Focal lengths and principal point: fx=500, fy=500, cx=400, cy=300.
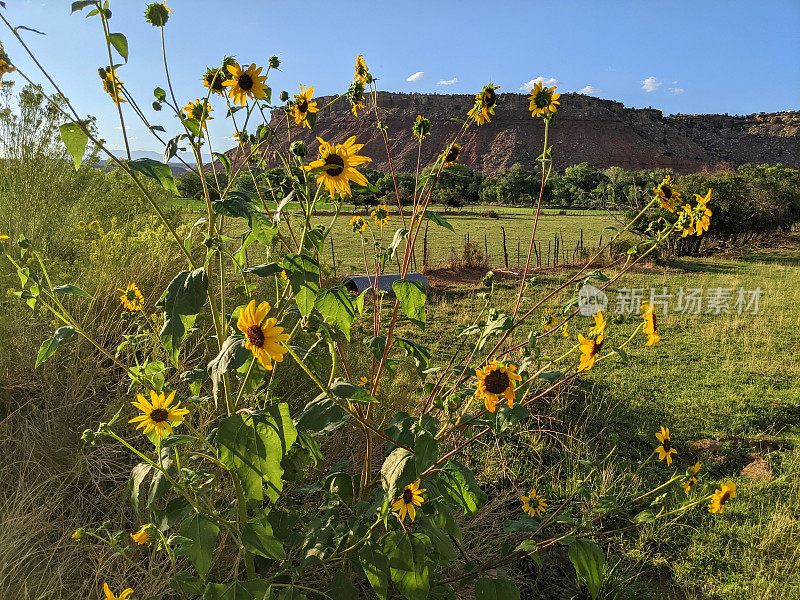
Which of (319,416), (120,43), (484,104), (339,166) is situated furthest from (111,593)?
(484,104)

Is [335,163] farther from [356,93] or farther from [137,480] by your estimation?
[137,480]

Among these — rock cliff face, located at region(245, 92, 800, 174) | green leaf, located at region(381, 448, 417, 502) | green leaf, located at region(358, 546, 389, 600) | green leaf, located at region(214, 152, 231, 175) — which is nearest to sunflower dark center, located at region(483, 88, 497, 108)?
green leaf, located at region(214, 152, 231, 175)

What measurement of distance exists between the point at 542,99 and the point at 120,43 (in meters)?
1.28

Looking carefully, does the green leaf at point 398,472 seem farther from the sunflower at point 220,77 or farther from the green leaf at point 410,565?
the sunflower at point 220,77

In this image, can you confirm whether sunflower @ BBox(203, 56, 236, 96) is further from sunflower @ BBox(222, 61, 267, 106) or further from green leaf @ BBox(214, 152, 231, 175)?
green leaf @ BBox(214, 152, 231, 175)

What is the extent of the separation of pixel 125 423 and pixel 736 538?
3.58 metres

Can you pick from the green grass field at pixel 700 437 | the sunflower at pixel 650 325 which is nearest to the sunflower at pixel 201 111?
the sunflower at pixel 650 325

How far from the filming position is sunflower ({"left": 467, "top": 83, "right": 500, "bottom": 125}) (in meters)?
1.61

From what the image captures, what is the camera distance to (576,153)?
8494 cm

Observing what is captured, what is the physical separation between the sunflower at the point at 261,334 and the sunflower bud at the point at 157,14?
805 millimetres

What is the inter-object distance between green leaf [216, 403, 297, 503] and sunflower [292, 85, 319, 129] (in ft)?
2.90

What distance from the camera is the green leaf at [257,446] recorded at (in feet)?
3.95

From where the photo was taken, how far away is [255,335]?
1.16m

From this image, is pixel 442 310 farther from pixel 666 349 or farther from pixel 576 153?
pixel 576 153
